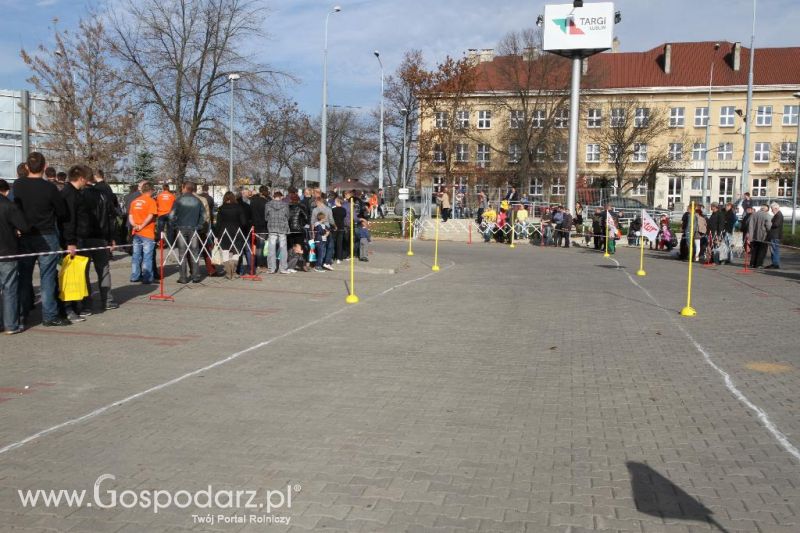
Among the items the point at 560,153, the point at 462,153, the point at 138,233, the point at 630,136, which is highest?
the point at 630,136

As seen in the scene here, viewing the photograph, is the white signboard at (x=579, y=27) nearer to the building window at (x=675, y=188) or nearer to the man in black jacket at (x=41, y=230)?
the building window at (x=675, y=188)

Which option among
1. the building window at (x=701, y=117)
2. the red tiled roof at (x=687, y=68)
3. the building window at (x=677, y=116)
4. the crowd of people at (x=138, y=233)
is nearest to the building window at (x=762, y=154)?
the building window at (x=701, y=117)

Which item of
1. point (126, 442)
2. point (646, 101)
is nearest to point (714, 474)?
point (126, 442)

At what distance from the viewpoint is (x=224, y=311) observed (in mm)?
12094

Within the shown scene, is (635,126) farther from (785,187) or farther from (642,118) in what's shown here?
(785,187)

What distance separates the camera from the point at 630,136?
211 feet

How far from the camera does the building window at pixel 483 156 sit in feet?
230

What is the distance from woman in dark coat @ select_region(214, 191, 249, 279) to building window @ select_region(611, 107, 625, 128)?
53958 mm

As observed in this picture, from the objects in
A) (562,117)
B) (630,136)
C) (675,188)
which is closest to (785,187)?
(675,188)

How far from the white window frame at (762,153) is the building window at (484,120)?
2525cm

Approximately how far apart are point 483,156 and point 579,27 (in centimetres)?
2988

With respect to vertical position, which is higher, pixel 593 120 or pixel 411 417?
pixel 593 120

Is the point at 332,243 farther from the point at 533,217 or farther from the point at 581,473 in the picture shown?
the point at 533,217

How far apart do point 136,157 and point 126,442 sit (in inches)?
1080
